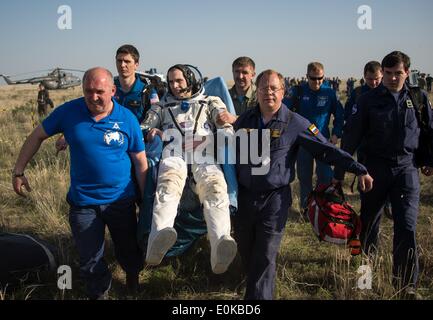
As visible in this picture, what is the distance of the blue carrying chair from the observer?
12.5 ft

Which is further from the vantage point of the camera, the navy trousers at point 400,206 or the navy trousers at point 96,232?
the navy trousers at point 400,206

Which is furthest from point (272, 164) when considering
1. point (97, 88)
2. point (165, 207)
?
point (97, 88)

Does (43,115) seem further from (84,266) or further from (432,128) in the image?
A: (432,128)

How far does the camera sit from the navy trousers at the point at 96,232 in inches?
137

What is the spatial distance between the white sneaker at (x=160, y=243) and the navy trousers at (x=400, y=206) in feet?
7.06

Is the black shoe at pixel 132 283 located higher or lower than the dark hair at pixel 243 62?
lower

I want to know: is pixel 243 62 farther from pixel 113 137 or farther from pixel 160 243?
pixel 160 243

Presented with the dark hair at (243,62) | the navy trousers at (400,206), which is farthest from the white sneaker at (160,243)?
the dark hair at (243,62)

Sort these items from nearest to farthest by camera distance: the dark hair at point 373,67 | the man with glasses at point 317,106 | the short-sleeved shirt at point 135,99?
the short-sleeved shirt at point 135,99 < the dark hair at point 373,67 < the man with glasses at point 317,106

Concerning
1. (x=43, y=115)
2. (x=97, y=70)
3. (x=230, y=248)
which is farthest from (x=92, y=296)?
(x=43, y=115)

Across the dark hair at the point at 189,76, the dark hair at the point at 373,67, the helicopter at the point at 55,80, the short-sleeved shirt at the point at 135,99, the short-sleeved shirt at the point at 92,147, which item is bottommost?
the short-sleeved shirt at the point at 92,147

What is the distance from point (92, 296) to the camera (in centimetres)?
356

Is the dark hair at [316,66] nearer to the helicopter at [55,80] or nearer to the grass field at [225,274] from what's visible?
the grass field at [225,274]

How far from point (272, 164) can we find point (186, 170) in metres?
0.91
